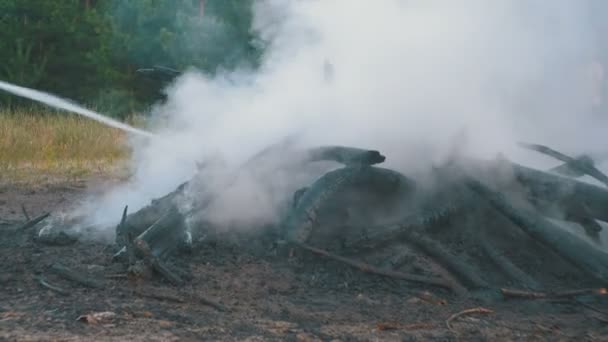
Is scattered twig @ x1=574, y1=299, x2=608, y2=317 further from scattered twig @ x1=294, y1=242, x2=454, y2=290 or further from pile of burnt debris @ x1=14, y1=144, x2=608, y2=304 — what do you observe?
scattered twig @ x1=294, y1=242, x2=454, y2=290

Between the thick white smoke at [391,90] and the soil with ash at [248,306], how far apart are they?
942 millimetres

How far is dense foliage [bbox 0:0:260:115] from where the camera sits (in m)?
16.5

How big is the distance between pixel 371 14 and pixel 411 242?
8.63 ft

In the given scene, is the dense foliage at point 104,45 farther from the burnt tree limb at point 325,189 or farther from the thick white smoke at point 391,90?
the burnt tree limb at point 325,189

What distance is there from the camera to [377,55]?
6.68 metres

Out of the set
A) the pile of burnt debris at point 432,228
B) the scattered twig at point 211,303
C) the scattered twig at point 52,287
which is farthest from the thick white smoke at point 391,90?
the scattered twig at point 52,287

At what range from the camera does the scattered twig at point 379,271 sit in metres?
4.62

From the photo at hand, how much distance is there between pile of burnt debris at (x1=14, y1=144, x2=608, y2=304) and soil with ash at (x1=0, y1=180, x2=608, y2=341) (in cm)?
10

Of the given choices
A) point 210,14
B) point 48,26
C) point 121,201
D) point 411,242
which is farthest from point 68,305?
point 48,26

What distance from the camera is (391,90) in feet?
20.9

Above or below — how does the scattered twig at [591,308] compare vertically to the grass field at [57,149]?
below

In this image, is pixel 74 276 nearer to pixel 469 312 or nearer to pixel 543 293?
pixel 469 312

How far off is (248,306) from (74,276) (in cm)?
107

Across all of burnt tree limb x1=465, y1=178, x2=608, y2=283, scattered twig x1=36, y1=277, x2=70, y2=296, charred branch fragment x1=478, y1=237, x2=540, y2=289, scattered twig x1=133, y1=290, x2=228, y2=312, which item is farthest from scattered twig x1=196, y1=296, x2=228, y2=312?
burnt tree limb x1=465, y1=178, x2=608, y2=283
